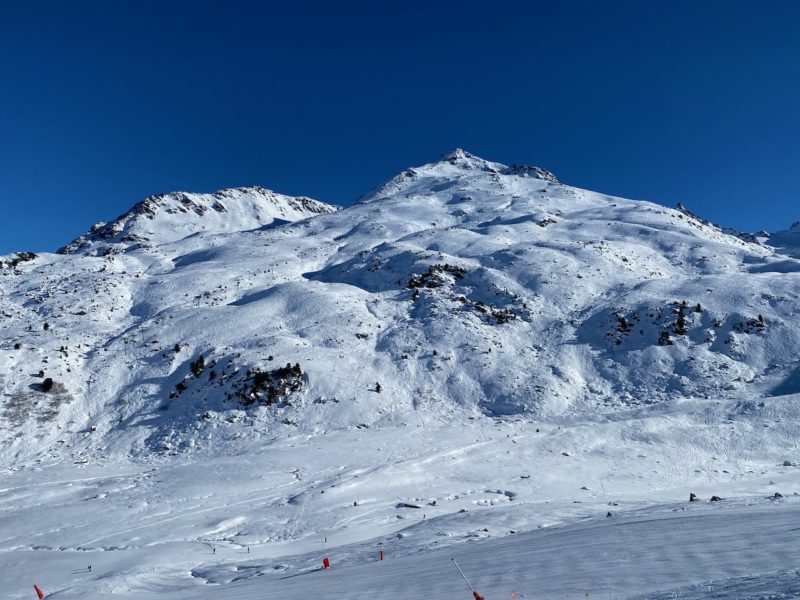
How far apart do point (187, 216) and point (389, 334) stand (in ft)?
343

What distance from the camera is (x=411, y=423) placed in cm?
2683

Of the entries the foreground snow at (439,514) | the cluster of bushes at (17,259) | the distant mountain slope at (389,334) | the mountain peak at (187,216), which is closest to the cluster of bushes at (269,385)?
the distant mountain slope at (389,334)

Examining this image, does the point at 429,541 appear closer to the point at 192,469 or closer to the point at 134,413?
the point at 192,469

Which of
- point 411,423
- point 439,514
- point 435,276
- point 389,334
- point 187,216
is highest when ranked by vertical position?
point 187,216

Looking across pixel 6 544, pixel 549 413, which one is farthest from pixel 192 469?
pixel 549 413

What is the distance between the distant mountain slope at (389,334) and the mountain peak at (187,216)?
144ft

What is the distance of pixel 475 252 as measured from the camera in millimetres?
54250

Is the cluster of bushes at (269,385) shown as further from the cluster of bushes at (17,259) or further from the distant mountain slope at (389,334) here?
the cluster of bushes at (17,259)

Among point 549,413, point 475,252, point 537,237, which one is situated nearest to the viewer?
point 549,413

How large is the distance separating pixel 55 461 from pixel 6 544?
874 centimetres

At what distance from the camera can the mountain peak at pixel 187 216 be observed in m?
104

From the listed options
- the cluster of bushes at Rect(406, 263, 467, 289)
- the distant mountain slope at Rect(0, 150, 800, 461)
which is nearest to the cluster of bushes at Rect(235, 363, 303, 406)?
the distant mountain slope at Rect(0, 150, 800, 461)

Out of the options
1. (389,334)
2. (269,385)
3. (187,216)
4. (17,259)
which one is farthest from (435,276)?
(187,216)

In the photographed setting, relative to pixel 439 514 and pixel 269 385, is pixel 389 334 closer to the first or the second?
pixel 269 385
